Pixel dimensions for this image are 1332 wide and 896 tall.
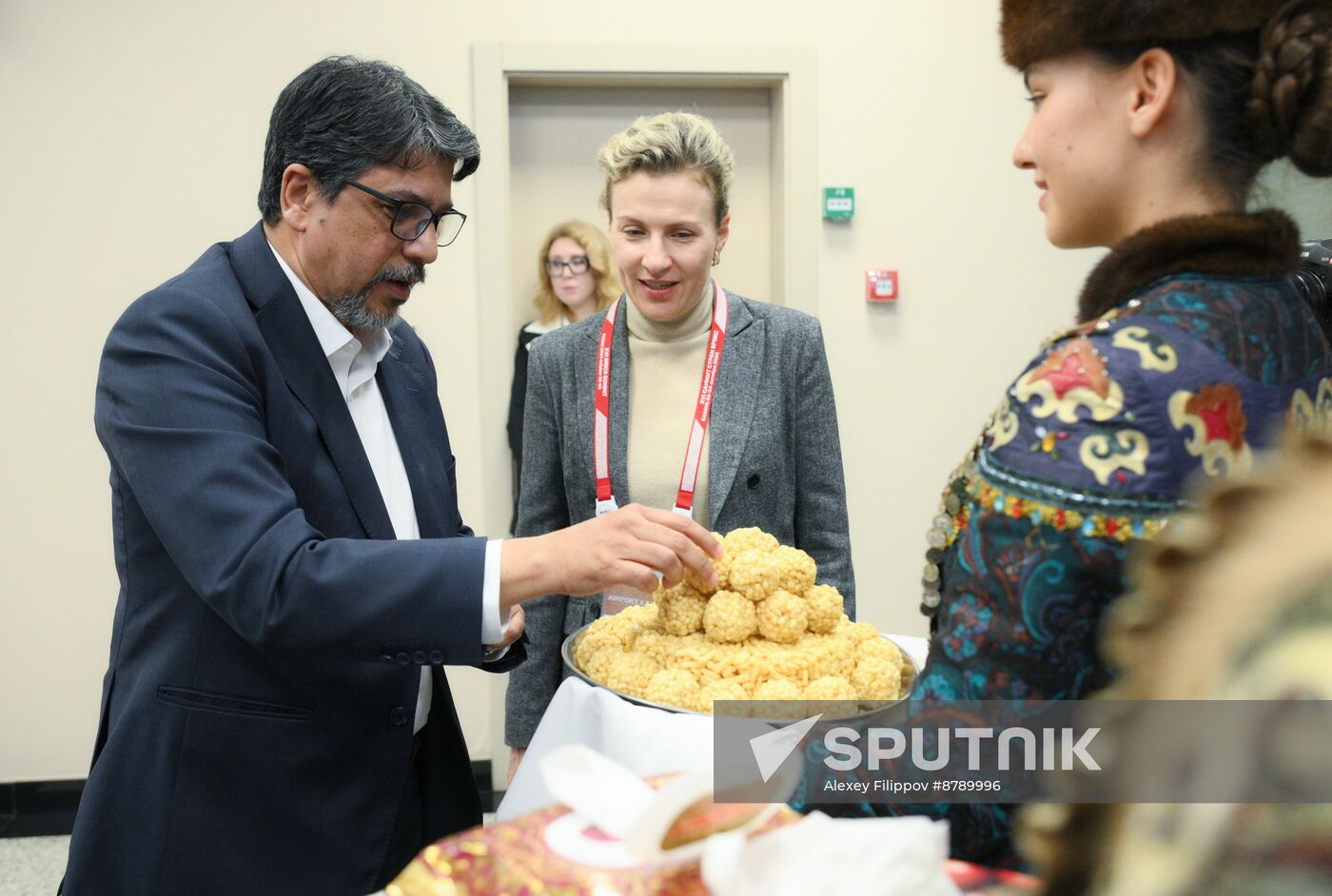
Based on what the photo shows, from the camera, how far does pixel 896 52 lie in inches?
166

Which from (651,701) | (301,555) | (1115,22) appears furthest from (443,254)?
(1115,22)

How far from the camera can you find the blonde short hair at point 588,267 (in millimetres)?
4254

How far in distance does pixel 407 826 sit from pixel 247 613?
1.78ft

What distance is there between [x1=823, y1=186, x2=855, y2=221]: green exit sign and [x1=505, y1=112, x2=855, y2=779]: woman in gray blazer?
212 centimetres

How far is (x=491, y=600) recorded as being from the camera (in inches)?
49.8

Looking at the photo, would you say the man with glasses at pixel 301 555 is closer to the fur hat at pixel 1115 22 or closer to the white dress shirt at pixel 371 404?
Answer: the white dress shirt at pixel 371 404

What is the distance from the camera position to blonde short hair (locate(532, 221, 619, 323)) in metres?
4.25

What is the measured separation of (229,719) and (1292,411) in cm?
128

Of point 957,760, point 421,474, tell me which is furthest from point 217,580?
point 957,760

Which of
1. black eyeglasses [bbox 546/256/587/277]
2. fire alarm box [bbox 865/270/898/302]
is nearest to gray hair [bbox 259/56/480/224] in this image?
black eyeglasses [bbox 546/256/587/277]

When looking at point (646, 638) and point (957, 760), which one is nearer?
point (957, 760)

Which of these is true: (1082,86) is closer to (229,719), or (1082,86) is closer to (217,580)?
(217,580)

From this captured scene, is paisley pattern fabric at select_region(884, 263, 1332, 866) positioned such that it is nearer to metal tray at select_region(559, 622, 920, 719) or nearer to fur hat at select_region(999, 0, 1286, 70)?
fur hat at select_region(999, 0, 1286, 70)

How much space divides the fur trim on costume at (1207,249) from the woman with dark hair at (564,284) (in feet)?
11.3
